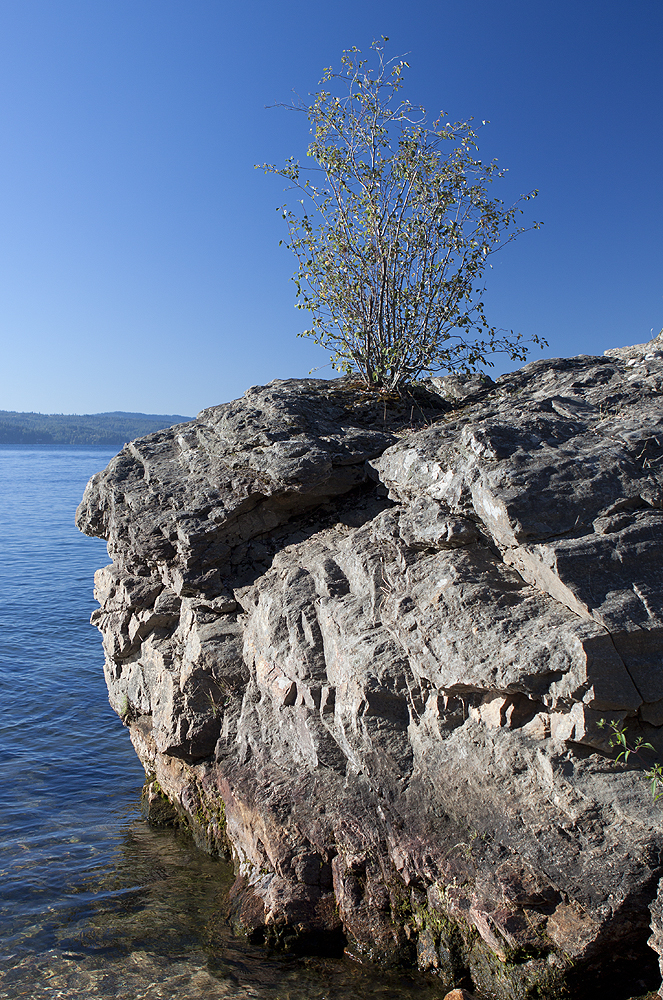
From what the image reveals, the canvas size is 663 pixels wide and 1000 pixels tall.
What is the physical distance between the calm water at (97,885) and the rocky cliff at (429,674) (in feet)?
1.10

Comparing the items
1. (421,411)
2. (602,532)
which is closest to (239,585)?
(421,411)

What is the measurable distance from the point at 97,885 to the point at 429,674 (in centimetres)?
448

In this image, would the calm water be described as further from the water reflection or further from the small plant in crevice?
the small plant in crevice

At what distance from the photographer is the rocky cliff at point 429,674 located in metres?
4.93

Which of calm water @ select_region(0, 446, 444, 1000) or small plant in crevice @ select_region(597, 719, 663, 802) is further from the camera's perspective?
calm water @ select_region(0, 446, 444, 1000)

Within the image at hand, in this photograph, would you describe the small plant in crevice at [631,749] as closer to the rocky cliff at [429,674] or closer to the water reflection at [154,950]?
the rocky cliff at [429,674]

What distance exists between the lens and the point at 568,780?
5047 millimetres

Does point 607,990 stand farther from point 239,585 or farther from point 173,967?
point 239,585

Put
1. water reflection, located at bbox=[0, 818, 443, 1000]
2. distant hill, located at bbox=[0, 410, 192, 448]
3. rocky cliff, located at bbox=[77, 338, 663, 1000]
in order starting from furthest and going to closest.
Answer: distant hill, located at bbox=[0, 410, 192, 448], water reflection, located at bbox=[0, 818, 443, 1000], rocky cliff, located at bbox=[77, 338, 663, 1000]

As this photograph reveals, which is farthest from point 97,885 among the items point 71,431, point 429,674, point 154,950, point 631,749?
point 71,431

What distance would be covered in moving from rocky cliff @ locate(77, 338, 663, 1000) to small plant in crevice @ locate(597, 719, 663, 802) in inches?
2.7

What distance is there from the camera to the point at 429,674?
5766mm

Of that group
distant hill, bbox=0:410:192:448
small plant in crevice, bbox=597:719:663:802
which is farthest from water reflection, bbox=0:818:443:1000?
distant hill, bbox=0:410:192:448

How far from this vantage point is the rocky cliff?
4926mm
